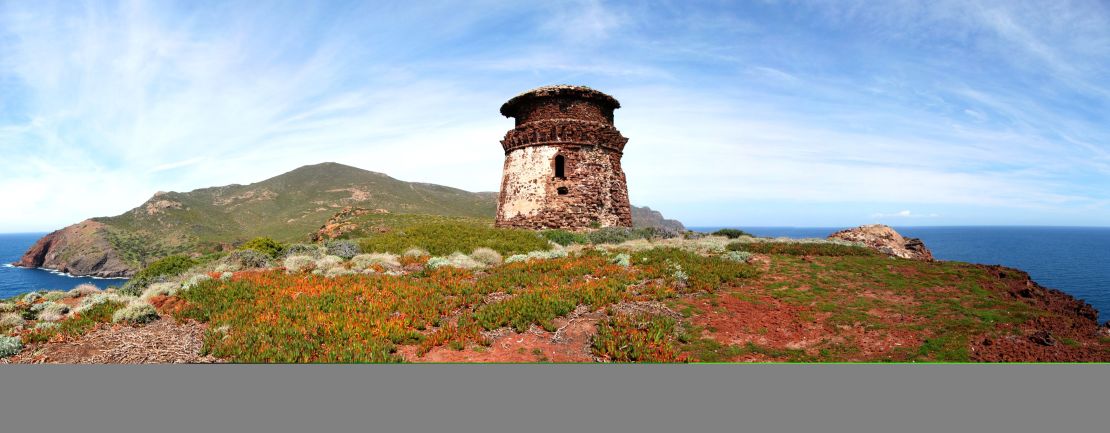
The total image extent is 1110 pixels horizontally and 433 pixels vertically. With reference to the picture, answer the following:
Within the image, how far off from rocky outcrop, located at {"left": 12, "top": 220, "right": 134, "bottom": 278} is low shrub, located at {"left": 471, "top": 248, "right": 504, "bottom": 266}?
64396 millimetres

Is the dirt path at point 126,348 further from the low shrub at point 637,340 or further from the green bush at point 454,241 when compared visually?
the green bush at point 454,241

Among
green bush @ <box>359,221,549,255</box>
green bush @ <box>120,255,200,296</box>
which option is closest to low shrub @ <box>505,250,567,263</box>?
green bush @ <box>359,221,549,255</box>

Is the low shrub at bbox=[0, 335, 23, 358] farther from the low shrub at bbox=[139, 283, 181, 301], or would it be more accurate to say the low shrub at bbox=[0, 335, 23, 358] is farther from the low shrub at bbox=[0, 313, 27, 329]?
the low shrub at bbox=[139, 283, 181, 301]

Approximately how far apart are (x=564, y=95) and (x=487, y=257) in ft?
40.1

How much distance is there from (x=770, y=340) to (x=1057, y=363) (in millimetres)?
3483

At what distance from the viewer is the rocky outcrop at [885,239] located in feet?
66.6

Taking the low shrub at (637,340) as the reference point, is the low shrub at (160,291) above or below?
above

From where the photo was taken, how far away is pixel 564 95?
78.0ft

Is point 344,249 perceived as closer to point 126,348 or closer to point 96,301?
point 96,301

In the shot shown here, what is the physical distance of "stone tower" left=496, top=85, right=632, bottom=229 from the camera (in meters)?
23.6

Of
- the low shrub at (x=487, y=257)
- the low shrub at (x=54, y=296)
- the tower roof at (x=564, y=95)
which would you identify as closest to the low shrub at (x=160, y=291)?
the low shrub at (x=54, y=296)

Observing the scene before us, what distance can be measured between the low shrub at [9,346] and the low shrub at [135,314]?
1470 mm

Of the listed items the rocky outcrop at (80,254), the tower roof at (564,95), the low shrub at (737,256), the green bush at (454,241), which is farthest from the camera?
the rocky outcrop at (80,254)

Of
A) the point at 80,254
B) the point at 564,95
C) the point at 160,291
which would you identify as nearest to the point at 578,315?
the point at 160,291
